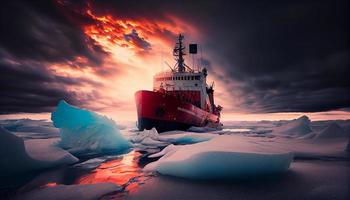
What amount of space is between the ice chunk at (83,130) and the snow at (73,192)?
5.42 m

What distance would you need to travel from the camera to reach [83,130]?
8.88m

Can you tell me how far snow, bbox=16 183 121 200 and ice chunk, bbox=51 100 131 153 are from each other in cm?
542

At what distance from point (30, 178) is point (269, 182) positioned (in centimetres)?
543

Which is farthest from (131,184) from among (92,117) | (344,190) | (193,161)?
(92,117)

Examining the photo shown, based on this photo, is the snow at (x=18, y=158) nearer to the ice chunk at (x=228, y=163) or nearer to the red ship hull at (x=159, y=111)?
the ice chunk at (x=228, y=163)

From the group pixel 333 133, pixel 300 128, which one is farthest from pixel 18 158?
pixel 300 128

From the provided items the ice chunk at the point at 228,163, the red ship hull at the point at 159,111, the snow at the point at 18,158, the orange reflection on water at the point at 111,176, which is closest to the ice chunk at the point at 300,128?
the red ship hull at the point at 159,111

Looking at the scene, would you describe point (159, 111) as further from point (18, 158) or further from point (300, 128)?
point (18, 158)

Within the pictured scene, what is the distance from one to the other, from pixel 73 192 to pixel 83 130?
246 inches

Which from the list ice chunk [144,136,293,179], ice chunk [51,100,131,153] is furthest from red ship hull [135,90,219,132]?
ice chunk [144,136,293,179]

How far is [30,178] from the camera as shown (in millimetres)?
4414

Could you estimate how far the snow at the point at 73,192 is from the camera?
9.95 feet

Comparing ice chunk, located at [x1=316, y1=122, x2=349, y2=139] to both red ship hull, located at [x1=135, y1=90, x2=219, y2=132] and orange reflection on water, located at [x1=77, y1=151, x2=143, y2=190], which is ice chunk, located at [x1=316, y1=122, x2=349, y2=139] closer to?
orange reflection on water, located at [x1=77, y1=151, x2=143, y2=190]

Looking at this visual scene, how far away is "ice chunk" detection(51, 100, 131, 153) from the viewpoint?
27.4 feet
